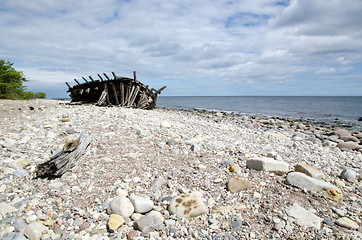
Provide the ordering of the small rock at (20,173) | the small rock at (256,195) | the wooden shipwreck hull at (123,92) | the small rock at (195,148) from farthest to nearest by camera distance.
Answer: the wooden shipwreck hull at (123,92)
the small rock at (195,148)
the small rock at (20,173)
the small rock at (256,195)

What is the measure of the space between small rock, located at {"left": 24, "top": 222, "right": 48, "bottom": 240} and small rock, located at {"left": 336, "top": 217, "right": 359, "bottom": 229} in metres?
3.95

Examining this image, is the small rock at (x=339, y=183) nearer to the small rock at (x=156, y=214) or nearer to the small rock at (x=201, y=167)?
the small rock at (x=201, y=167)

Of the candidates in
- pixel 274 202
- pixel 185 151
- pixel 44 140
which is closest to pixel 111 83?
pixel 44 140

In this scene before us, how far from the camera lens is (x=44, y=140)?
18.0ft

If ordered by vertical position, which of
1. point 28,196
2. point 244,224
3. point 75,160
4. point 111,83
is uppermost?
point 111,83

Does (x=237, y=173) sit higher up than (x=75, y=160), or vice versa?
(x=75, y=160)

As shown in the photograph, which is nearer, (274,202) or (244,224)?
(244,224)

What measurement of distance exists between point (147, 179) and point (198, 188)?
3.14 ft

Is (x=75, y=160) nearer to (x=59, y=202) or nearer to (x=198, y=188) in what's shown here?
(x=59, y=202)

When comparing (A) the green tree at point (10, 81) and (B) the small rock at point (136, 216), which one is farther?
Result: (A) the green tree at point (10, 81)

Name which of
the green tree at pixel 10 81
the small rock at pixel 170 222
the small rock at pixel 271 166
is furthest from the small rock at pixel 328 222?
the green tree at pixel 10 81

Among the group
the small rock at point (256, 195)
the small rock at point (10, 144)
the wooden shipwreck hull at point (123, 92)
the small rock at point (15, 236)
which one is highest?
the wooden shipwreck hull at point (123, 92)

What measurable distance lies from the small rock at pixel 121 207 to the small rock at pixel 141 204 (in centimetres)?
6

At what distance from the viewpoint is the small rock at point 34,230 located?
8.30 ft
